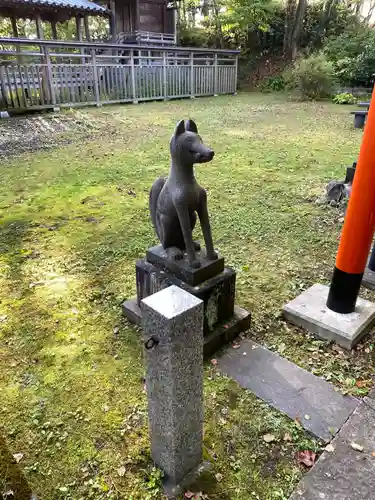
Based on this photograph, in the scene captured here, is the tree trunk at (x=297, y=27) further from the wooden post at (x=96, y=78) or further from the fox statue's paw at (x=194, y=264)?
the fox statue's paw at (x=194, y=264)

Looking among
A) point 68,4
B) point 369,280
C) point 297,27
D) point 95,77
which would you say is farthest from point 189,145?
point 297,27

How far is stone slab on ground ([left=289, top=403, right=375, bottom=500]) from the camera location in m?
1.66

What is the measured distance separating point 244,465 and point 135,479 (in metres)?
0.55

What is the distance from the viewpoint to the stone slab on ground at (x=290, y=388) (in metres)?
2.07

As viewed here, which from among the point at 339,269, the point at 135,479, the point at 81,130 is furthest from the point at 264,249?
the point at 81,130

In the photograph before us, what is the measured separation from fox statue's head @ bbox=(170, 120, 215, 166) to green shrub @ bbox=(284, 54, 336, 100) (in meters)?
14.4

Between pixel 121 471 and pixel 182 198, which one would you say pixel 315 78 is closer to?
pixel 182 198

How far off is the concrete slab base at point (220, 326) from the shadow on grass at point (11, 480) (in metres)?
1.27

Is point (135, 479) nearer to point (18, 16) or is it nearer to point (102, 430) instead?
point (102, 430)

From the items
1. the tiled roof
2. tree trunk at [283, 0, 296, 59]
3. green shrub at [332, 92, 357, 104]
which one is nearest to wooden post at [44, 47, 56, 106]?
the tiled roof

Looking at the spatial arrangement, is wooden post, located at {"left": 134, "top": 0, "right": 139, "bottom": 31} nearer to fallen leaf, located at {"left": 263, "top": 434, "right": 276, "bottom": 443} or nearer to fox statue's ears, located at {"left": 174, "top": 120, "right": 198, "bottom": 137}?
fox statue's ears, located at {"left": 174, "top": 120, "right": 198, "bottom": 137}

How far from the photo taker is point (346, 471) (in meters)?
1.76

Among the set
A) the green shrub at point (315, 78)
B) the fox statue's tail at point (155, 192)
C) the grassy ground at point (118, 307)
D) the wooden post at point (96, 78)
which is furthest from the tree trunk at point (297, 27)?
the fox statue's tail at point (155, 192)

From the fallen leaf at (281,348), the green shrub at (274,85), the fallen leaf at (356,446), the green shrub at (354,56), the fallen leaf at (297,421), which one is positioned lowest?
the fallen leaf at (281,348)
